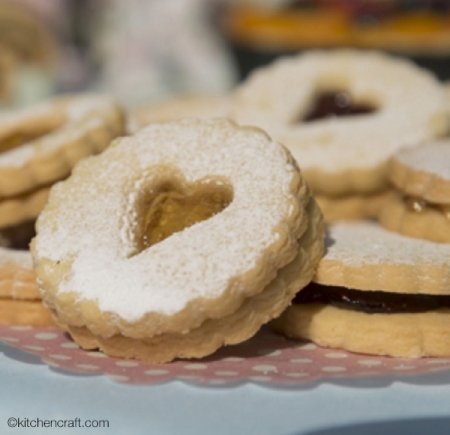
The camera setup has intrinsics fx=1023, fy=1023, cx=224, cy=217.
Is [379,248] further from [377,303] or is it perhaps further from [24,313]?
[24,313]

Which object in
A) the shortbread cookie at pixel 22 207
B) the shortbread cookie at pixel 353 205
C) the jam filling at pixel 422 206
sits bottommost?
the jam filling at pixel 422 206

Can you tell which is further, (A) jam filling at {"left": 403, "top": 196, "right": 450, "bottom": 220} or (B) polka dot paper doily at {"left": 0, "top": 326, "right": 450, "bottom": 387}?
(A) jam filling at {"left": 403, "top": 196, "right": 450, "bottom": 220}

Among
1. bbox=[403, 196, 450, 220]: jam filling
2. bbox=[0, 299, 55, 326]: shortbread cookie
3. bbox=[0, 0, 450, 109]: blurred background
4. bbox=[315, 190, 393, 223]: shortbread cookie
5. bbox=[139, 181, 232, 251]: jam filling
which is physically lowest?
bbox=[0, 299, 55, 326]: shortbread cookie

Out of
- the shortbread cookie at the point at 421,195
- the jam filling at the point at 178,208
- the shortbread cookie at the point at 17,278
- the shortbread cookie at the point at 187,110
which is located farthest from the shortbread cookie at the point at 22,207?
the shortbread cookie at the point at 421,195

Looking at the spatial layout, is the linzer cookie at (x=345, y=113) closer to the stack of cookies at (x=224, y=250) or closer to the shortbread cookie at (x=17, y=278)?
the stack of cookies at (x=224, y=250)

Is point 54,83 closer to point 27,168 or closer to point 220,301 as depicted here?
point 27,168

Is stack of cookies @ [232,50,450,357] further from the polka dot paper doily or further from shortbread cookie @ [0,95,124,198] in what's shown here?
shortbread cookie @ [0,95,124,198]

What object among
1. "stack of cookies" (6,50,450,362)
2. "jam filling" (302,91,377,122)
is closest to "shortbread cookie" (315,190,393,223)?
"stack of cookies" (6,50,450,362)
